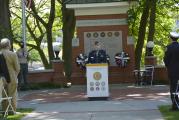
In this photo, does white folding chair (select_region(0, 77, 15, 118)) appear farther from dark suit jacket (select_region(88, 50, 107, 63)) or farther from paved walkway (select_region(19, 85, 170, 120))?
dark suit jacket (select_region(88, 50, 107, 63))

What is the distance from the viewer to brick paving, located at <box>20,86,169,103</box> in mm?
19016

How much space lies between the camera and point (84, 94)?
2088 cm

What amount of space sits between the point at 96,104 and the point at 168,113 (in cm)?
328

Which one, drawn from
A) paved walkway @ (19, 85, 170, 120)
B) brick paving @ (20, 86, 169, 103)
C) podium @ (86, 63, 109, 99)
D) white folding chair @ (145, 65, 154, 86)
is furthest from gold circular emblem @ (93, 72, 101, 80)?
white folding chair @ (145, 65, 154, 86)

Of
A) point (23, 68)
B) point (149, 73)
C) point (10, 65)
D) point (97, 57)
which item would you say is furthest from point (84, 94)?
point (10, 65)

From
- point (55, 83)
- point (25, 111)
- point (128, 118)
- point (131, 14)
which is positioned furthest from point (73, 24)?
point (128, 118)

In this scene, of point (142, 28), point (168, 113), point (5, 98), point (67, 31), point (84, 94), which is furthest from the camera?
point (67, 31)

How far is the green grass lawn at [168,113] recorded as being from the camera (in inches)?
539

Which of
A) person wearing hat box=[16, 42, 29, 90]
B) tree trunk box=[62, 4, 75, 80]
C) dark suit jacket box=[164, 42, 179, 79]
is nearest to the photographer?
dark suit jacket box=[164, 42, 179, 79]

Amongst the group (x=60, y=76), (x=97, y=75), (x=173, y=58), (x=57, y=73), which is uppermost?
(x=173, y=58)

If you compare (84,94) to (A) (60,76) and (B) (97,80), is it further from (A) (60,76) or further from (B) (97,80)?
(A) (60,76)

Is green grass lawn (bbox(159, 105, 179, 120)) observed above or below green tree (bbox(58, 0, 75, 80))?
below

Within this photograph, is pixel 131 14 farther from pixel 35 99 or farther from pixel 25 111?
pixel 25 111

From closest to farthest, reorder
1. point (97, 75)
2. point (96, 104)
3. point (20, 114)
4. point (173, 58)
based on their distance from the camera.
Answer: point (173, 58) < point (20, 114) < point (96, 104) < point (97, 75)
